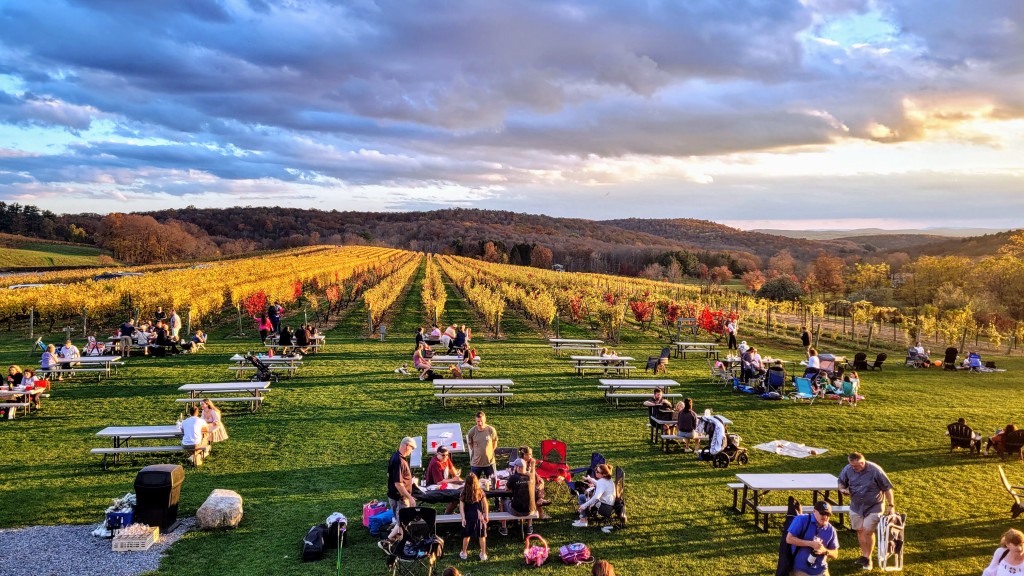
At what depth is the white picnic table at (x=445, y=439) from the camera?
11084 mm

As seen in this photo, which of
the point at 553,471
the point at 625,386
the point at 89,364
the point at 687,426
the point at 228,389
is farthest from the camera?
the point at 89,364

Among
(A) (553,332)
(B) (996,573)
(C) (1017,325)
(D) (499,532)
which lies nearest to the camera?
(B) (996,573)

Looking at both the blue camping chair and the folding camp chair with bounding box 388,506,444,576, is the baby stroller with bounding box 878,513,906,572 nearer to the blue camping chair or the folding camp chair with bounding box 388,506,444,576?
the folding camp chair with bounding box 388,506,444,576

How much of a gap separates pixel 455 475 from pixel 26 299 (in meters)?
27.6

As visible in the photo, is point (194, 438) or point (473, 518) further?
point (194, 438)

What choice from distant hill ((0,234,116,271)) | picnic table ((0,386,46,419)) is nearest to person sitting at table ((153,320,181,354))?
picnic table ((0,386,46,419))

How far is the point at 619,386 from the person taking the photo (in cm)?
1606

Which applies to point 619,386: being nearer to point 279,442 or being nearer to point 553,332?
point 279,442

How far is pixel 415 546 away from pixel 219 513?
3173 millimetres

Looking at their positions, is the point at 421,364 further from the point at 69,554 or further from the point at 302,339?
the point at 69,554

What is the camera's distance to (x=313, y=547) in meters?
7.58

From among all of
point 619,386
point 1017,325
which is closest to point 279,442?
point 619,386

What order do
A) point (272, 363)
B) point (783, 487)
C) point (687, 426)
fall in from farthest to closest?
point (272, 363) < point (687, 426) < point (783, 487)

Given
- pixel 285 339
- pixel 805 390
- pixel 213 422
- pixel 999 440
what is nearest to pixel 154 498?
pixel 213 422
